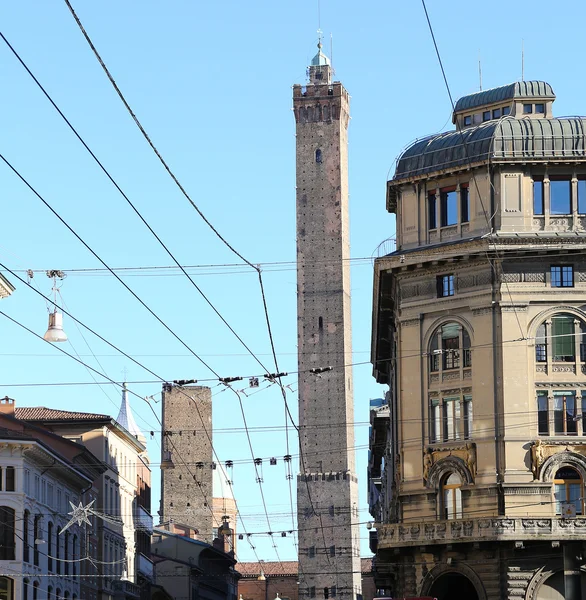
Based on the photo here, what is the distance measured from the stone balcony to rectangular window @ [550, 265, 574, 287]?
8146mm

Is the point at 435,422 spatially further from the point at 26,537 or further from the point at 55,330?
the point at 55,330

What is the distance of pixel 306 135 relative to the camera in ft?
464

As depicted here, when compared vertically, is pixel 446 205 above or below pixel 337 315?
below

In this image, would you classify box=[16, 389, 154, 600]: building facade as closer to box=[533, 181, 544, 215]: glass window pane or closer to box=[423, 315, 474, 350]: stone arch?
box=[423, 315, 474, 350]: stone arch

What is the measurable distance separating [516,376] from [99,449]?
37900mm

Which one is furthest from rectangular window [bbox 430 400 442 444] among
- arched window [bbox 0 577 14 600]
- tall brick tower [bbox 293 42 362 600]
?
tall brick tower [bbox 293 42 362 600]

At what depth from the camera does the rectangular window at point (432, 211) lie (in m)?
59.2

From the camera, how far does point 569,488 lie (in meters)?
55.4

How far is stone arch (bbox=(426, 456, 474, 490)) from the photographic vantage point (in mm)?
56062

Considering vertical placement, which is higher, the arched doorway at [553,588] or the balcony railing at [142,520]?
the balcony railing at [142,520]

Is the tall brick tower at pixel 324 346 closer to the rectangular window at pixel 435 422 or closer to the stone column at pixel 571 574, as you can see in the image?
the rectangular window at pixel 435 422

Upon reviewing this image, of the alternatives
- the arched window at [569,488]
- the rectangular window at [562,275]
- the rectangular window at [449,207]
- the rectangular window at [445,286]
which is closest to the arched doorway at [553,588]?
the arched window at [569,488]

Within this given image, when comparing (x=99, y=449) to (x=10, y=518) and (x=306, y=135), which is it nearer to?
(x=10, y=518)

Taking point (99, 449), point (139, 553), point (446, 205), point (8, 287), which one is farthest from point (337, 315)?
point (8, 287)
